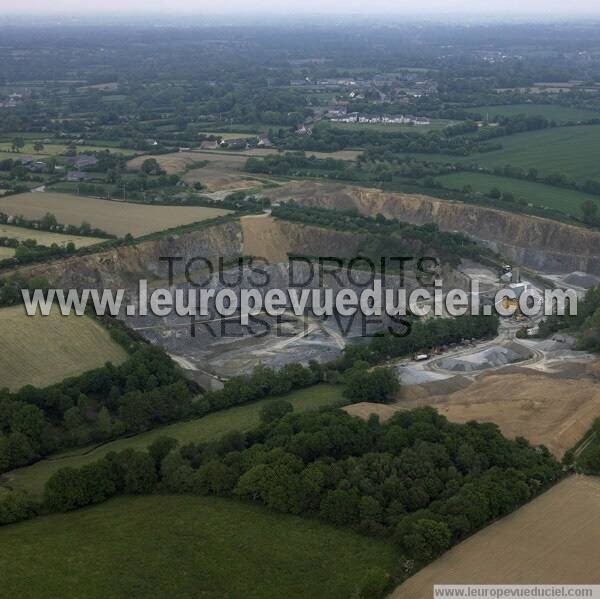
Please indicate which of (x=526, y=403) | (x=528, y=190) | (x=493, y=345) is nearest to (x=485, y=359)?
(x=493, y=345)

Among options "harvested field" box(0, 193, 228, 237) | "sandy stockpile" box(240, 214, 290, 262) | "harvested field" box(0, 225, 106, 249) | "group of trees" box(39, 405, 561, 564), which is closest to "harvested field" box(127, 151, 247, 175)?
"harvested field" box(0, 193, 228, 237)

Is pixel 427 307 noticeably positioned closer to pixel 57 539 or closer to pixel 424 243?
pixel 424 243

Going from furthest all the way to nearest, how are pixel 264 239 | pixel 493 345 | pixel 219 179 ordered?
pixel 219 179 < pixel 264 239 < pixel 493 345

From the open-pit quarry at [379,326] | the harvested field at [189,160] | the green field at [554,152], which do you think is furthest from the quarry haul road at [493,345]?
the harvested field at [189,160]

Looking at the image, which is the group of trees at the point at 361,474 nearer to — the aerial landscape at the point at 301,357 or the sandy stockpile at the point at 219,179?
the aerial landscape at the point at 301,357

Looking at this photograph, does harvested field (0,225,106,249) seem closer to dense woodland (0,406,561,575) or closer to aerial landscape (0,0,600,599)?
aerial landscape (0,0,600,599)

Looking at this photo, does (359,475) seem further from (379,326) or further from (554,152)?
(554,152)
